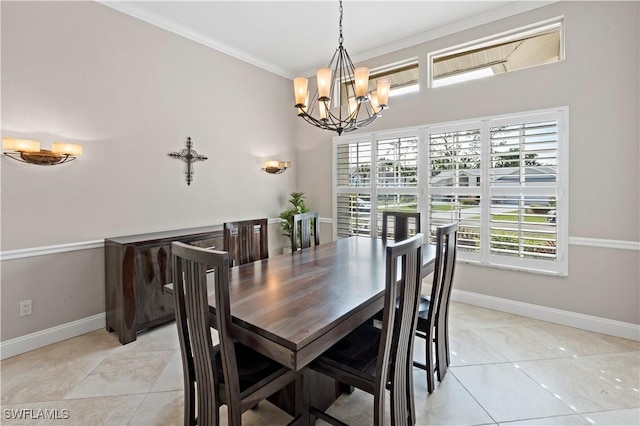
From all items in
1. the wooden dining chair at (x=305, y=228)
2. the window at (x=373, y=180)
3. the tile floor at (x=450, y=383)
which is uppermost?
the window at (x=373, y=180)

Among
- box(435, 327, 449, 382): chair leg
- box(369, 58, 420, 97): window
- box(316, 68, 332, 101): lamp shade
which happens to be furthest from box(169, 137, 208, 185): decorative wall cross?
box(435, 327, 449, 382): chair leg

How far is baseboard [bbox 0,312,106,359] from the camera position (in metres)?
2.65

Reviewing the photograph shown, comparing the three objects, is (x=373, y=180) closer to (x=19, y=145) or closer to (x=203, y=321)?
(x=203, y=321)

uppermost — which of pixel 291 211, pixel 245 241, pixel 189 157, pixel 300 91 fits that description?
pixel 300 91

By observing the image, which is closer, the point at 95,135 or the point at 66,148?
the point at 66,148

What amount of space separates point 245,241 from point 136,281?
4.06 feet

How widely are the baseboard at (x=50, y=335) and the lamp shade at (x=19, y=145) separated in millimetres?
1626

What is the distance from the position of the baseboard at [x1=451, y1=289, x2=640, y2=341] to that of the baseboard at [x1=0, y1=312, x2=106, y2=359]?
13.4 feet

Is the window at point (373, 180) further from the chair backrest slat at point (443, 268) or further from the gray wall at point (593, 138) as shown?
the chair backrest slat at point (443, 268)

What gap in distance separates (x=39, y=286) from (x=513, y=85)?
5.18m

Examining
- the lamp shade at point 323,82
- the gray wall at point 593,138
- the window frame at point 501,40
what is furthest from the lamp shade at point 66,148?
the gray wall at point 593,138

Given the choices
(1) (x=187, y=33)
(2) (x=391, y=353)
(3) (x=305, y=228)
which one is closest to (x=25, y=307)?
(3) (x=305, y=228)

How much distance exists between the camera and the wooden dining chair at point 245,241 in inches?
99.7

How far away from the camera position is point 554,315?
327cm
